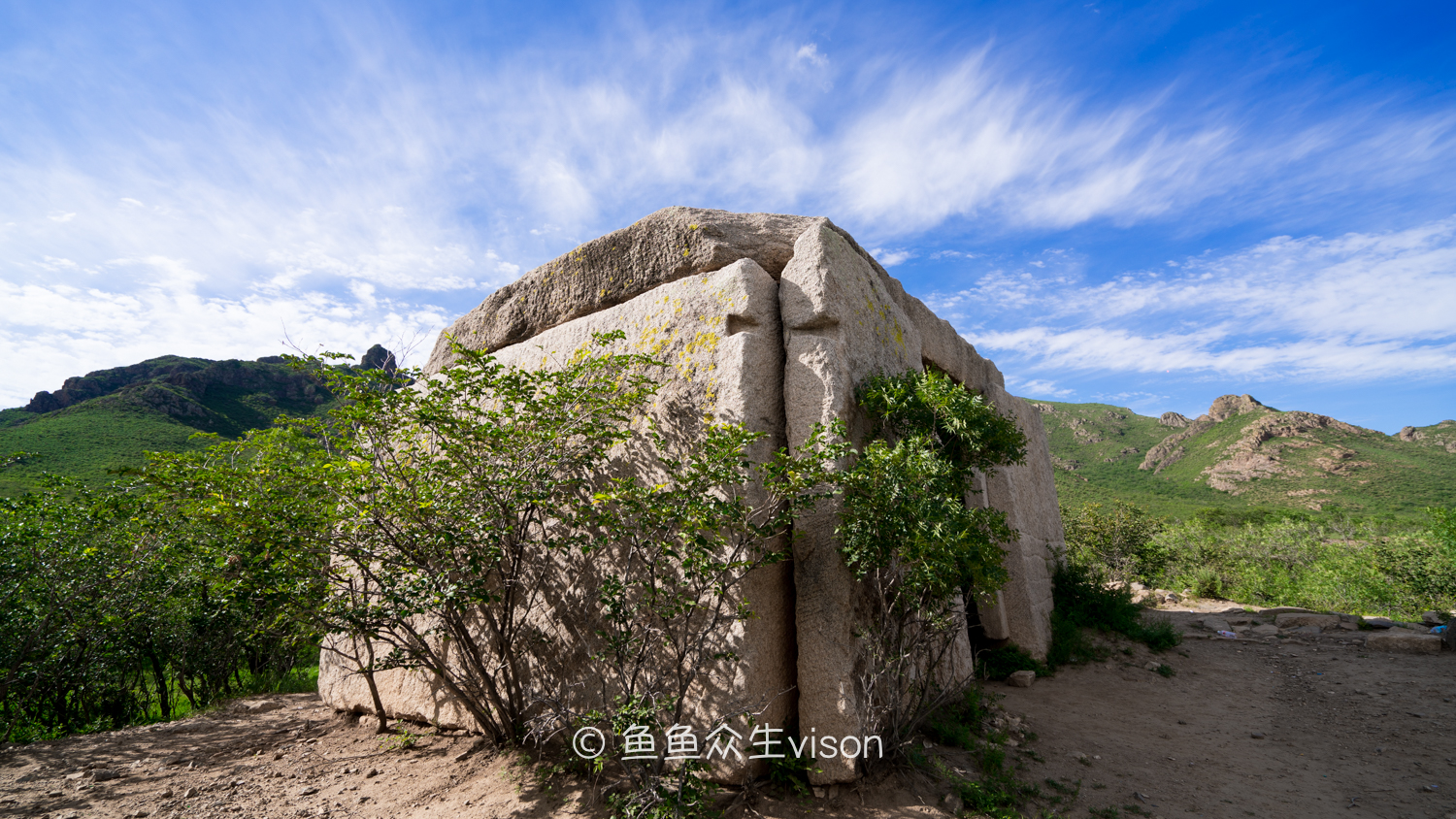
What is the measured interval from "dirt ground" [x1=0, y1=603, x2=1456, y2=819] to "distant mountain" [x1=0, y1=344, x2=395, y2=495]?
1098 cm

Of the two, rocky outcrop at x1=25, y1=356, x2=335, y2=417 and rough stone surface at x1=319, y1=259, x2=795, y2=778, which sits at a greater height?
rocky outcrop at x1=25, y1=356, x2=335, y2=417

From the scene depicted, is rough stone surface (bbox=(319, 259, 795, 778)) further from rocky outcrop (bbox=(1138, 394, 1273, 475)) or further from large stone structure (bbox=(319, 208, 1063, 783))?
rocky outcrop (bbox=(1138, 394, 1273, 475))

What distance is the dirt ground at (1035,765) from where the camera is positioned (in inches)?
138

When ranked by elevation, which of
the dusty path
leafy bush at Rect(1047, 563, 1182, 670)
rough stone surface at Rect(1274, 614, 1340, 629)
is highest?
leafy bush at Rect(1047, 563, 1182, 670)

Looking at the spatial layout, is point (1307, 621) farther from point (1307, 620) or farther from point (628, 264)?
point (628, 264)

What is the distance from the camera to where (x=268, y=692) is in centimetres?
640

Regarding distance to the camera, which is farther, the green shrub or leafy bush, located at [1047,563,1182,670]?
leafy bush, located at [1047,563,1182,670]

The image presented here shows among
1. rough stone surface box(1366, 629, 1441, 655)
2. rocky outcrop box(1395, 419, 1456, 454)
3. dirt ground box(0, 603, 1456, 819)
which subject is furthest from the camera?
rocky outcrop box(1395, 419, 1456, 454)

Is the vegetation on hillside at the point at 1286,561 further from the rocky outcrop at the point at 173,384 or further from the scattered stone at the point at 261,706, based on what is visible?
the rocky outcrop at the point at 173,384

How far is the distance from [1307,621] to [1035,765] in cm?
669

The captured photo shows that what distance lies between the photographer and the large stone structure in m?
3.43

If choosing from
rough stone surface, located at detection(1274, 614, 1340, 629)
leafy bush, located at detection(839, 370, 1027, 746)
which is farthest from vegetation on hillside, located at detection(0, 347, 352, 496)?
rough stone surface, located at detection(1274, 614, 1340, 629)

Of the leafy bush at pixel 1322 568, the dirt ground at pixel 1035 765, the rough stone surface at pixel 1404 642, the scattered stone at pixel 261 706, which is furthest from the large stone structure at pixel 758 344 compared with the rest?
the leafy bush at pixel 1322 568

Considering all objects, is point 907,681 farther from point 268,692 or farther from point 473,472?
point 268,692
